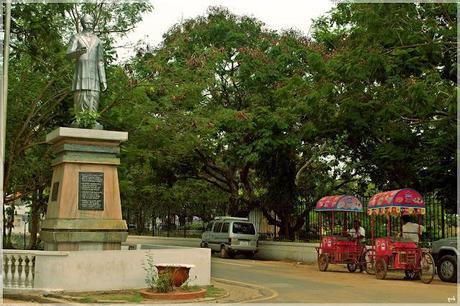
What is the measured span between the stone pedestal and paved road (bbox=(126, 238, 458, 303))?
3896mm

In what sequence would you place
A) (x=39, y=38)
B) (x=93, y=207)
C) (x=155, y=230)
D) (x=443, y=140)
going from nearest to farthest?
(x=93, y=207) < (x=39, y=38) < (x=443, y=140) < (x=155, y=230)

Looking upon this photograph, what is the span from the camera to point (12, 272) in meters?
12.5

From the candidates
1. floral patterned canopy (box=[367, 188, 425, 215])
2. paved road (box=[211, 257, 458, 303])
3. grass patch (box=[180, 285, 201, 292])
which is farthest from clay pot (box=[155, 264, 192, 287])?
floral patterned canopy (box=[367, 188, 425, 215])

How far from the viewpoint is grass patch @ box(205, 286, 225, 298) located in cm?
1276

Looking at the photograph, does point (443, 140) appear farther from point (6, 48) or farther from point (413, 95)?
point (6, 48)

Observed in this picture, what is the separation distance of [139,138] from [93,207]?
6.81m

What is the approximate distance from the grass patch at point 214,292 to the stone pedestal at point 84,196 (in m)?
2.24

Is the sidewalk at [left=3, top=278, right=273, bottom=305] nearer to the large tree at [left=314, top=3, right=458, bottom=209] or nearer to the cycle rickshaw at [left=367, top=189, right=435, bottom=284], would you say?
the cycle rickshaw at [left=367, top=189, right=435, bottom=284]

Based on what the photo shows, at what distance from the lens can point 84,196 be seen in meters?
13.3

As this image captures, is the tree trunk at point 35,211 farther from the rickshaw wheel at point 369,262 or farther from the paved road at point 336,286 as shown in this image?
the rickshaw wheel at point 369,262

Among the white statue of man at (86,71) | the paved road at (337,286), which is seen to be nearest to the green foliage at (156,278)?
the paved road at (337,286)

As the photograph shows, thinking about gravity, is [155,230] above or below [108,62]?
below

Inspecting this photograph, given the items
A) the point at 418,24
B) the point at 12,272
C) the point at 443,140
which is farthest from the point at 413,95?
the point at 12,272

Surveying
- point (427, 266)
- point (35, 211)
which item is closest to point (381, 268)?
point (427, 266)
